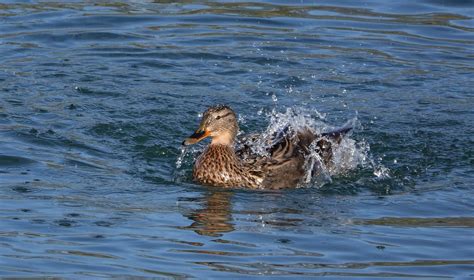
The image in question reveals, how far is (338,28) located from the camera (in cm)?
1811

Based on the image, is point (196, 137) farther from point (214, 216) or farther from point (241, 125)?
point (241, 125)

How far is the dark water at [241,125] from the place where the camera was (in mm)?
9320

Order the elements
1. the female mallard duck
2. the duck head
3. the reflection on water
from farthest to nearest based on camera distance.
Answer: the duck head < the female mallard duck < the reflection on water

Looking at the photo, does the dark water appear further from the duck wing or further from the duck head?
the duck head

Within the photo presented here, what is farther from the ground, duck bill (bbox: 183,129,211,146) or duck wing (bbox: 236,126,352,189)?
duck bill (bbox: 183,129,211,146)

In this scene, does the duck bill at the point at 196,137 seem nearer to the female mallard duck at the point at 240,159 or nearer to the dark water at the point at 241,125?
the female mallard duck at the point at 240,159

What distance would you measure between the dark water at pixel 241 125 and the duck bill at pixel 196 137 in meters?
0.41

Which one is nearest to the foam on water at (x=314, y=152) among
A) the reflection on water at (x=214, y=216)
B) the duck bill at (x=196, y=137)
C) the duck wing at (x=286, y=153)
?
the duck wing at (x=286, y=153)

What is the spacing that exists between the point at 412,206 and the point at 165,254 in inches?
104

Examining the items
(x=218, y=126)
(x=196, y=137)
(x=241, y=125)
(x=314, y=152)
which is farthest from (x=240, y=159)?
(x=241, y=125)

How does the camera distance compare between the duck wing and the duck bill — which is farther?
the duck wing

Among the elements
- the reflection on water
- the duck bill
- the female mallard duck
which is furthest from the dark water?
the duck bill

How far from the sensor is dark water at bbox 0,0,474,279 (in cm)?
932

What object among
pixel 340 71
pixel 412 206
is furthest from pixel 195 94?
pixel 412 206
